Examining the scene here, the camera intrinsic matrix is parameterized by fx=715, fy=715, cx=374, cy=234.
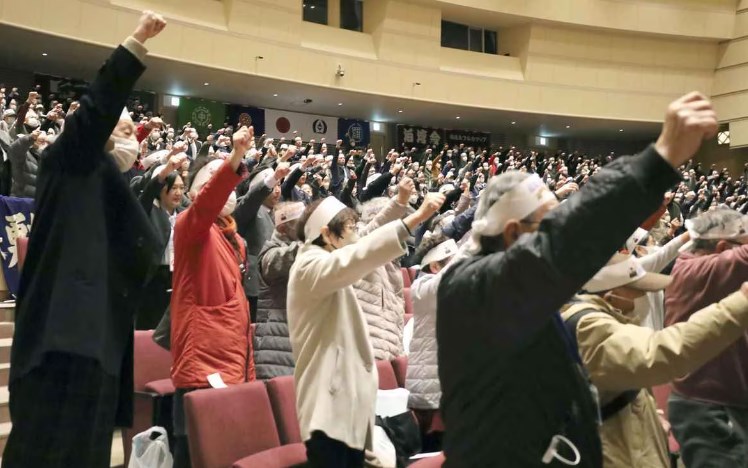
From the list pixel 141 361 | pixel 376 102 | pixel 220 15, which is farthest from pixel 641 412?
pixel 376 102

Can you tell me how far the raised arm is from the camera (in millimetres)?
1740

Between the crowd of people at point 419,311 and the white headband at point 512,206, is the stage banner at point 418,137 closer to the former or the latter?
the crowd of people at point 419,311

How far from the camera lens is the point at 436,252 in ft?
10.7

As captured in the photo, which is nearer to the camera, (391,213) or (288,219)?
(391,213)

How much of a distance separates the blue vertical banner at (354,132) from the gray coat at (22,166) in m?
11.9

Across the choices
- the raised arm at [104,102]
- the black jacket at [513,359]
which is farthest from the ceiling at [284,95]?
the black jacket at [513,359]

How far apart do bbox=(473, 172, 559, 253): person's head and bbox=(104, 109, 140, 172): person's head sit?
108 centimetres

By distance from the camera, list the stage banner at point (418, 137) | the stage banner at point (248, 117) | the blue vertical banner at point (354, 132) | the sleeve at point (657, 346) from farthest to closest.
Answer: the stage banner at point (418, 137)
the blue vertical banner at point (354, 132)
the stage banner at point (248, 117)
the sleeve at point (657, 346)

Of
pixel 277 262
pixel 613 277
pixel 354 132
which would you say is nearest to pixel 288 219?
pixel 277 262

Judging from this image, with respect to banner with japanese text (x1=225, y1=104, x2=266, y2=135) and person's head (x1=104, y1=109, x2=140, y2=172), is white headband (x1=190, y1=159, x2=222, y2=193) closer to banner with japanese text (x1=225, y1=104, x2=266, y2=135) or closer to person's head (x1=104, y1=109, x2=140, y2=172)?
person's head (x1=104, y1=109, x2=140, y2=172)

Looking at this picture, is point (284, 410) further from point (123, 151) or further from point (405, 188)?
point (123, 151)

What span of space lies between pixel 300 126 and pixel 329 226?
1543cm

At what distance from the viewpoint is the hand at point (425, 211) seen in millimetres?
1937

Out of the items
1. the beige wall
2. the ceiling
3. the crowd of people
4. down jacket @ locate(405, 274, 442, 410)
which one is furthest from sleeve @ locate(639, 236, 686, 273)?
the ceiling
